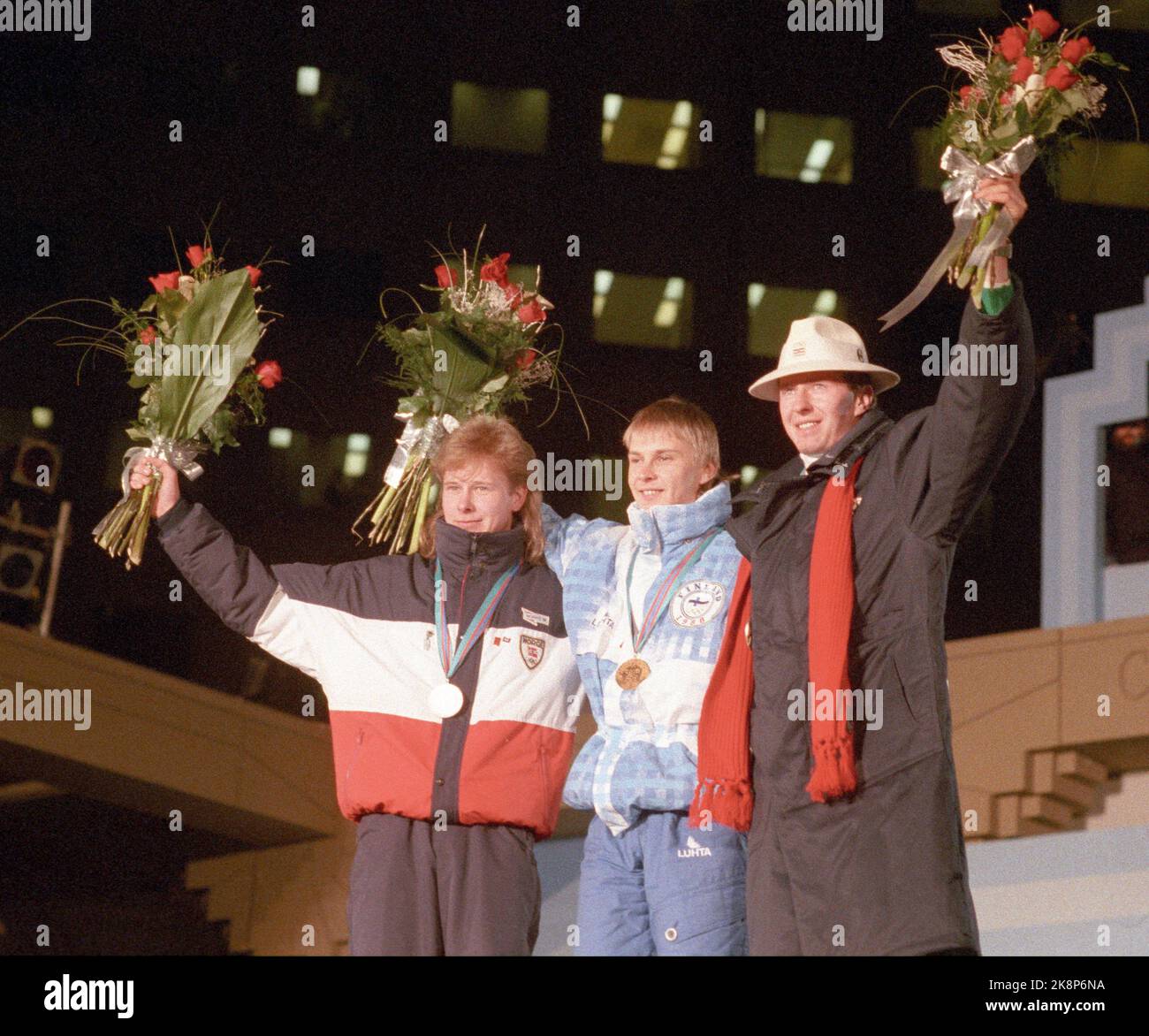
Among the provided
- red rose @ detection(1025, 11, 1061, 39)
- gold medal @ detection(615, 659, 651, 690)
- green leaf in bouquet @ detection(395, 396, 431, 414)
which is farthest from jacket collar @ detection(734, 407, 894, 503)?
green leaf in bouquet @ detection(395, 396, 431, 414)

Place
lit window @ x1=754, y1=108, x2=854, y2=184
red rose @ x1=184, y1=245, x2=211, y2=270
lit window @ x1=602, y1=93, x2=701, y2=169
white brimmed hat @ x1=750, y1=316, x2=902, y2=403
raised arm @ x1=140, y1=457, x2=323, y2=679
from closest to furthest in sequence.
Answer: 1. white brimmed hat @ x1=750, y1=316, x2=902, y2=403
2. raised arm @ x1=140, y1=457, x2=323, y2=679
3. red rose @ x1=184, y1=245, x2=211, y2=270
4. lit window @ x1=602, y1=93, x2=701, y2=169
5. lit window @ x1=754, y1=108, x2=854, y2=184

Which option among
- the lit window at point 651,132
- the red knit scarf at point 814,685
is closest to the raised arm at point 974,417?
the red knit scarf at point 814,685

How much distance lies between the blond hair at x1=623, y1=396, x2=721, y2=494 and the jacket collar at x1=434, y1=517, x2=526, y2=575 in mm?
390

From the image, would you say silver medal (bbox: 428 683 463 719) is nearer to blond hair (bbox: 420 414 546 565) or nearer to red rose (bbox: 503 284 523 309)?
blond hair (bbox: 420 414 546 565)

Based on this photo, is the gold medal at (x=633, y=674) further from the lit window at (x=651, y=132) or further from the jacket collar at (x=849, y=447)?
the lit window at (x=651, y=132)

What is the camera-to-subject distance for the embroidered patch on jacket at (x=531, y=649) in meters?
4.94

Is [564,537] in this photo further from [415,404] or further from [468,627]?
[415,404]

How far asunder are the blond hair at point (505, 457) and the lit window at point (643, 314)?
1321cm

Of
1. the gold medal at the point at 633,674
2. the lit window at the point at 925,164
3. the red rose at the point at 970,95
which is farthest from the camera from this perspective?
the lit window at the point at 925,164

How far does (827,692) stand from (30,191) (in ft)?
46.1

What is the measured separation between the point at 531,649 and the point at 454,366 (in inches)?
35.1

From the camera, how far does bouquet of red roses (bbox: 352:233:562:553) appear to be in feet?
17.7

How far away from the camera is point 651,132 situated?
61.3 ft

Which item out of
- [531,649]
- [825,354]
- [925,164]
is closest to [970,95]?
[825,354]
